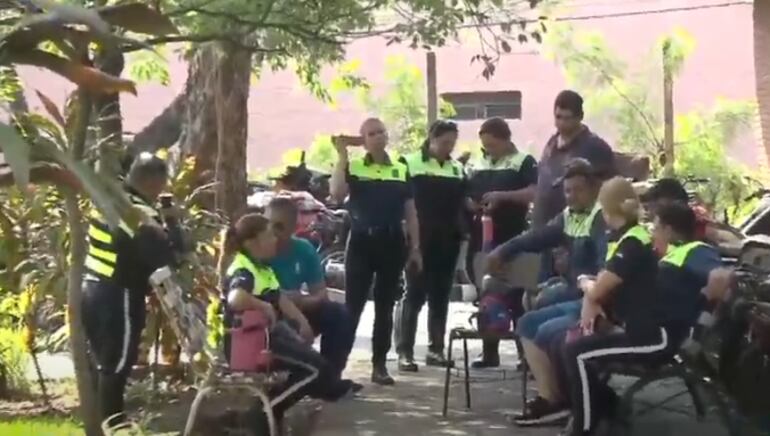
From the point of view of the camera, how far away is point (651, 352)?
7738 millimetres

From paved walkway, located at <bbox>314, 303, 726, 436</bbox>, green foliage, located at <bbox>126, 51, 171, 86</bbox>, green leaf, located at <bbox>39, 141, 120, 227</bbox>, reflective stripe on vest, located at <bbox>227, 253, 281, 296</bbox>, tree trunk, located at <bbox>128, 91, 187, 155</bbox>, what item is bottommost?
paved walkway, located at <bbox>314, 303, 726, 436</bbox>

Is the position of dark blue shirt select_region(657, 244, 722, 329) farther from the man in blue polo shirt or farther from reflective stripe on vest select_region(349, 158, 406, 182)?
reflective stripe on vest select_region(349, 158, 406, 182)

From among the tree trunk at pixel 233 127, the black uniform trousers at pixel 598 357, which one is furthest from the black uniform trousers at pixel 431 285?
the black uniform trousers at pixel 598 357

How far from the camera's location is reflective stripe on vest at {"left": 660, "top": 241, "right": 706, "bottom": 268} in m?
7.70

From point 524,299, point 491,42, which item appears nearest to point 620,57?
point 491,42

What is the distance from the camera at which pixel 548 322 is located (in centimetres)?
848

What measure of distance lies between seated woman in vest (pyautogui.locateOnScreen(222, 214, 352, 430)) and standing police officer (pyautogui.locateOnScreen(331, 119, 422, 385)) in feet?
6.96

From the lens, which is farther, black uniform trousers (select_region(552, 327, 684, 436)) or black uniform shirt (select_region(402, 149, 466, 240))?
black uniform shirt (select_region(402, 149, 466, 240))

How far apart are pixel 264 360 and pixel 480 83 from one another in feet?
89.5

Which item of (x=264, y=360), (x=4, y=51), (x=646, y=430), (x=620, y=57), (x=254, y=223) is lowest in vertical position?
(x=646, y=430)

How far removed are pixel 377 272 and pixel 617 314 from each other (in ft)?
9.61

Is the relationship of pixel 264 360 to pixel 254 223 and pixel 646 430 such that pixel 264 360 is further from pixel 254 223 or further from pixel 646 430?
pixel 646 430

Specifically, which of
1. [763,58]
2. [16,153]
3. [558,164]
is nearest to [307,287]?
[558,164]

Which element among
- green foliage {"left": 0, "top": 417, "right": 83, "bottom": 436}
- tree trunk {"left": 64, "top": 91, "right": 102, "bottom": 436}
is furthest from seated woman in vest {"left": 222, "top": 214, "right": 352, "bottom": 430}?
tree trunk {"left": 64, "top": 91, "right": 102, "bottom": 436}
